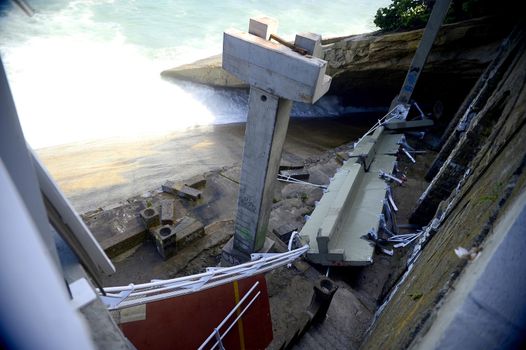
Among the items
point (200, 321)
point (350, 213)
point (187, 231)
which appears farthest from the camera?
point (350, 213)

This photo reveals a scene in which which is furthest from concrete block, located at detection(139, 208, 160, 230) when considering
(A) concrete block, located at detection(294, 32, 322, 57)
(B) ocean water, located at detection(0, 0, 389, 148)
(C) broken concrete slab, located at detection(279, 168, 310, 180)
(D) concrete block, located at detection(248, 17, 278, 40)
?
(B) ocean water, located at detection(0, 0, 389, 148)

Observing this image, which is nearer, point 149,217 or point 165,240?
point 165,240

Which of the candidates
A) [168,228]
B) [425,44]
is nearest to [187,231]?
[168,228]

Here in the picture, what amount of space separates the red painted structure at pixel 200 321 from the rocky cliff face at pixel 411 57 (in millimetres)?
10417

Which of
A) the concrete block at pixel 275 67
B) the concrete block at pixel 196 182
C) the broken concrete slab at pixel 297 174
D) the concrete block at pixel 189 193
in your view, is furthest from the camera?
the broken concrete slab at pixel 297 174

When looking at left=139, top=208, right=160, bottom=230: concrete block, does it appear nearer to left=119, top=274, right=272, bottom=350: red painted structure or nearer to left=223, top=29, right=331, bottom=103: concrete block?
left=119, top=274, right=272, bottom=350: red painted structure

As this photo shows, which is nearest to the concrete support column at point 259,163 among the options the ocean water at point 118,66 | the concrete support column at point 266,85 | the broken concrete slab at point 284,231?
the concrete support column at point 266,85

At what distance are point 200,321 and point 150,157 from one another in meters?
7.21

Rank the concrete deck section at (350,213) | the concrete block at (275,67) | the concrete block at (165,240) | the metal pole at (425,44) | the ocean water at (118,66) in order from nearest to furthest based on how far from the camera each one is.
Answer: the concrete block at (275,67)
the concrete deck section at (350,213)
the concrete block at (165,240)
the metal pole at (425,44)
the ocean water at (118,66)

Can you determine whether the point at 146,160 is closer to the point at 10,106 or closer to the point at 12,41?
the point at 10,106

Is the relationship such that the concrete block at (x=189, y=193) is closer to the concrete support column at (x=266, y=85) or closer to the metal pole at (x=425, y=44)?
the concrete support column at (x=266, y=85)

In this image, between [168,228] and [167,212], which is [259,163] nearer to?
[168,228]

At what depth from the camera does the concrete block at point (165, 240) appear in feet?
15.8

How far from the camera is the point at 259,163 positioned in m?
3.99
